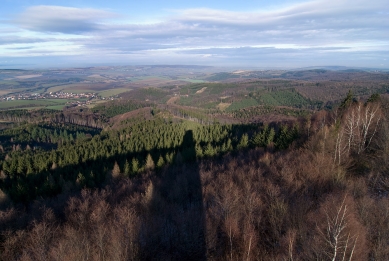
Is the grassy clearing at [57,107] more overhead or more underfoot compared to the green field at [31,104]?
more underfoot

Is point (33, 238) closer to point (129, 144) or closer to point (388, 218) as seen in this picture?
point (388, 218)

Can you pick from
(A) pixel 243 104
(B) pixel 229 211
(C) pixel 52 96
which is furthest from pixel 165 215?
(C) pixel 52 96

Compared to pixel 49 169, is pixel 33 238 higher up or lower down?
higher up

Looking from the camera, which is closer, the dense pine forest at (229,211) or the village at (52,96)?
the dense pine forest at (229,211)

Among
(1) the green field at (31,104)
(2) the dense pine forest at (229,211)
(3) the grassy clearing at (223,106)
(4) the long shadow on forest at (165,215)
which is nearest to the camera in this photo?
(2) the dense pine forest at (229,211)

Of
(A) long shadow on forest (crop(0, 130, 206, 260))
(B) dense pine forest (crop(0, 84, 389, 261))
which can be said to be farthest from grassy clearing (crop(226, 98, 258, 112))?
(A) long shadow on forest (crop(0, 130, 206, 260))

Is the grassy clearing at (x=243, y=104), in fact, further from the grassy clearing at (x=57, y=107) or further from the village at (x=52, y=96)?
the village at (x=52, y=96)

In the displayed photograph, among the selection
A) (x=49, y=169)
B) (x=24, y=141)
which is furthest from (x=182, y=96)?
(x=49, y=169)

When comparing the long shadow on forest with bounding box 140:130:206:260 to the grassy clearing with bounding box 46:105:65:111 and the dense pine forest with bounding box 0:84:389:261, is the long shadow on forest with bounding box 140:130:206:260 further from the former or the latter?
the grassy clearing with bounding box 46:105:65:111

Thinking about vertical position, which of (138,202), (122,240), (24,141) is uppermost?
(122,240)

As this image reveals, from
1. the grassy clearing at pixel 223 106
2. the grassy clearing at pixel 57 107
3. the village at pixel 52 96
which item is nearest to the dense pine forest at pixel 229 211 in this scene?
the grassy clearing at pixel 57 107

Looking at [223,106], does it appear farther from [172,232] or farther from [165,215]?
[172,232]
